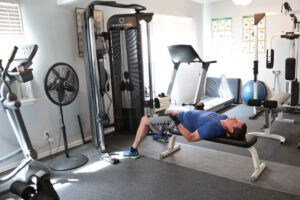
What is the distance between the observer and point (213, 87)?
6082 mm

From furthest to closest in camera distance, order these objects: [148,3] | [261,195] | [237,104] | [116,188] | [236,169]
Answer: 1. [237,104]
2. [148,3]
3. [236,169]
4. [116,188]
5. [261,195]

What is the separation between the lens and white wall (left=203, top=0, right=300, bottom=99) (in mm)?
5148

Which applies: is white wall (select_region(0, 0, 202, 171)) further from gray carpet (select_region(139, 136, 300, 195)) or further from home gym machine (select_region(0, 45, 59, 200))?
gray carpet (select_region(139, 136, 300, 195))

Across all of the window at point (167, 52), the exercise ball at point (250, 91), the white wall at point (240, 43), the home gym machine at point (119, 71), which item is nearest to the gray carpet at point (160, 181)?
the home gym machine at point (119, 71)

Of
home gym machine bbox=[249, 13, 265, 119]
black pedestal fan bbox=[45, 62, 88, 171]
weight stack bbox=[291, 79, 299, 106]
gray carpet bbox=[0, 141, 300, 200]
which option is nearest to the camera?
gray carpet bbox=[0, 141, 300, 200]

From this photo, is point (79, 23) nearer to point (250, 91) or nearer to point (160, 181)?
point (160, 181)

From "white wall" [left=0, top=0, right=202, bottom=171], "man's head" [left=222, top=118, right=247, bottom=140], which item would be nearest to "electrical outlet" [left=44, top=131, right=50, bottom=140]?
"white wall" [left=0, top=0, right=202, bottom=171]

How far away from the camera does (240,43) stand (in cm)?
568

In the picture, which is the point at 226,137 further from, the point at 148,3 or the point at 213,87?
the point at 213,87

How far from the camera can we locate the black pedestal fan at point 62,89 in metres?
2.88

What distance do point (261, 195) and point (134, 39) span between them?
2529 millimetres

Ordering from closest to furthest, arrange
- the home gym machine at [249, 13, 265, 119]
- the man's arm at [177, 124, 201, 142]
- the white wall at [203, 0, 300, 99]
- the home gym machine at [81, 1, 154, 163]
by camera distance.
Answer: the man's arm at [177, 124, 201, 142] < the home gym machine at [81, 1, 154, 163] < the home gym machine at [249, 13, 265, 119] < the white wall at [203, 0, 300, 99]

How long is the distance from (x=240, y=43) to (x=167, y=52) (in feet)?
5.62

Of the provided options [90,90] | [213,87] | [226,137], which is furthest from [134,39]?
[213,87]
